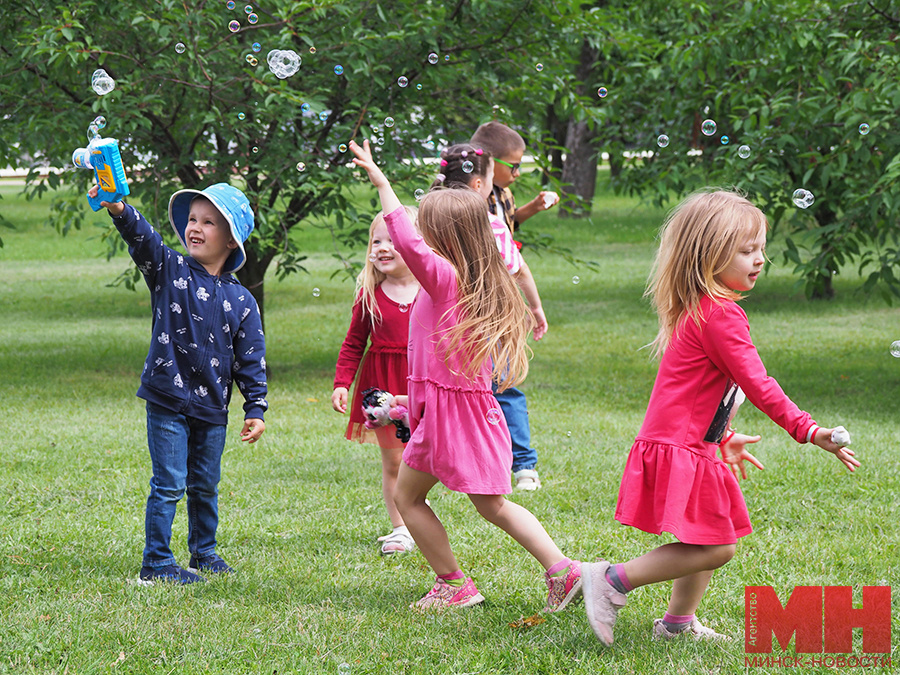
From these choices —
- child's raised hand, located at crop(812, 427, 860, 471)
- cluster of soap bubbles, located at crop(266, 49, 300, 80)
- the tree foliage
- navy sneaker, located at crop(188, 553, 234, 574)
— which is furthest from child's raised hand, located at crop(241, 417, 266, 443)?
the tree foliage

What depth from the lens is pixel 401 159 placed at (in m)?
8.88

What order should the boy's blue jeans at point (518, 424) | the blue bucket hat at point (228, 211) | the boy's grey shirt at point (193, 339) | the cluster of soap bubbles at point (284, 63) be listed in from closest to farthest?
the boy's grey shirt at point (193, 339) → the blue bucket hat at point (228, 211) → the boy's blue jeans at point (518, 424) → the cluster of soap bubbles at point (284, 63)

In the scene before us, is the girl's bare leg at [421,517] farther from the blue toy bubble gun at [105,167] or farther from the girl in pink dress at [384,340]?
the blue toy bubble gun at [105,167]

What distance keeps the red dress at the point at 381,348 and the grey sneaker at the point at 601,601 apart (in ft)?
4.77

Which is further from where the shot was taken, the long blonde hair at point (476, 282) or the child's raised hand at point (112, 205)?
the long blonde hair at point (476, 282)

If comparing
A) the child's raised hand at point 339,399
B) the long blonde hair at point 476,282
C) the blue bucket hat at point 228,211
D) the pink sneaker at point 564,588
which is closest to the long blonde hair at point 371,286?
Answer: the child's raised hand at point 339,399

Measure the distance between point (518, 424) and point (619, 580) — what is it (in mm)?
2265

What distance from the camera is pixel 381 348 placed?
4.54 meters

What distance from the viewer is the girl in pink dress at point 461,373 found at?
3.51 m

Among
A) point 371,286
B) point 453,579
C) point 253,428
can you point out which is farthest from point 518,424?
point 253,428

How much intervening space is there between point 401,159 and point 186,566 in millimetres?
5316

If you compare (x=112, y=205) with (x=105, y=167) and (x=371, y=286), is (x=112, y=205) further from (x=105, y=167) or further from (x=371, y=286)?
(x=371, y=286)

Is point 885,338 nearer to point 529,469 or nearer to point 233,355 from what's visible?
point 529,469

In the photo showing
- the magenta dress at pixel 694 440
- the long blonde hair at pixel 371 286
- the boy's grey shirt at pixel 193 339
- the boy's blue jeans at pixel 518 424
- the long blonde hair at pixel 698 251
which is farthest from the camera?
the boy's blue jeans at pixel 518 424
